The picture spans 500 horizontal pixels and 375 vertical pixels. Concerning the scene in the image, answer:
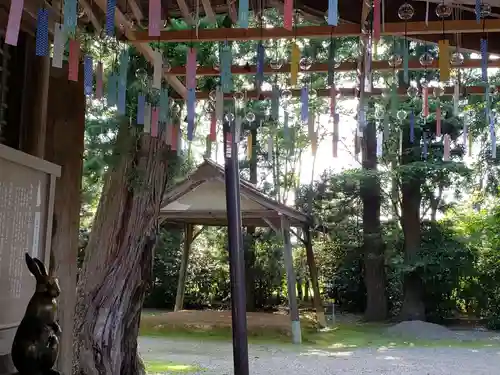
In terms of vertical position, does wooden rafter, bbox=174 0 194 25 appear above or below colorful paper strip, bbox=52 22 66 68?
above

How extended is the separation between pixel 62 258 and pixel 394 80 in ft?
7.25

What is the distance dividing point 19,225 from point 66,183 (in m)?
0.72

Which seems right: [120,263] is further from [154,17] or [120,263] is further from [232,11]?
[154,17]

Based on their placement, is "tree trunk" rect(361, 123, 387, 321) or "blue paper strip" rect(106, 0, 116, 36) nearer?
"blue paper strip" rect(106, 0, 116, 36)

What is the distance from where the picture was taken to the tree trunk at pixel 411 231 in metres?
12.5

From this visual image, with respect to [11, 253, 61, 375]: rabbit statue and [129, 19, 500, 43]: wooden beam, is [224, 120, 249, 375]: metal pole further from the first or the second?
[11, 253, 61, 375]: rabbit statue

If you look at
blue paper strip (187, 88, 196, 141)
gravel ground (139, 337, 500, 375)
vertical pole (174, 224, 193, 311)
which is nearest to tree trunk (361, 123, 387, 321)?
vertical pole (174, 224, 193, 311)

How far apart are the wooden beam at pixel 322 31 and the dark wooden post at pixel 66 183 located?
28.2 inches

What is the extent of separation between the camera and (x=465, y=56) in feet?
11.4

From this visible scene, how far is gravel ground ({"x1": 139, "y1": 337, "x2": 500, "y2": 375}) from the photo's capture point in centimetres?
698

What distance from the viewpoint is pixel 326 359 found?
7.96m

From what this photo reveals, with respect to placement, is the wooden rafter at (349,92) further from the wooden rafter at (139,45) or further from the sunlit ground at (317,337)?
the sunlit ground at (317,337)

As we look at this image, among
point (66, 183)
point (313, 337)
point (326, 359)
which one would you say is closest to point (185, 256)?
point (313, 337)

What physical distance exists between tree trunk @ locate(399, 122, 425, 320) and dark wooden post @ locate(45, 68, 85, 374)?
9.86 meters
